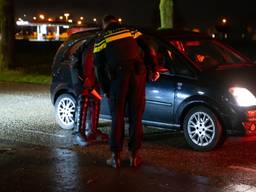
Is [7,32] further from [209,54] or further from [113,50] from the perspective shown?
[113,50]

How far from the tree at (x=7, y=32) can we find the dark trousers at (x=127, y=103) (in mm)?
16607

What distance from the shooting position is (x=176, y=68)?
8.90 metres

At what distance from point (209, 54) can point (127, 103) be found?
101 inches

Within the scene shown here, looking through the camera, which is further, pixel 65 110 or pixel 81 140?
pixel 65 110

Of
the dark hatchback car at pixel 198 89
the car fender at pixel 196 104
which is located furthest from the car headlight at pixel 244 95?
the car fender at pixel 196 104

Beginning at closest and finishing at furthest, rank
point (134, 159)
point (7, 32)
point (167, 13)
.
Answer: point (134, 159)
point (167, 13)
point (7, 32)

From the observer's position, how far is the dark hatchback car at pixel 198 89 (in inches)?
327

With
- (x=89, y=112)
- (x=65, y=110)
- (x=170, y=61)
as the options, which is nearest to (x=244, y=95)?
(x=170, y=61)

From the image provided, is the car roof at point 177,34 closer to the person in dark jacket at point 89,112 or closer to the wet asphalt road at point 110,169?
the person in dark jacket at point 89,112

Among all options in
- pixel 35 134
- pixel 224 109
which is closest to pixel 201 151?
pixel 224 109

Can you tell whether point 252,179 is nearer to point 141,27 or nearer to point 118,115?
point 118,115

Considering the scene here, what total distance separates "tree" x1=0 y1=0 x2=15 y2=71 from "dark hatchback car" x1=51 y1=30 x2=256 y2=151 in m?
14.1

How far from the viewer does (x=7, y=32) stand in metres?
23.8

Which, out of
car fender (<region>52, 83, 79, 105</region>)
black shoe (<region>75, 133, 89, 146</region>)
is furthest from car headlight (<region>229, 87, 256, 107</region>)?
car fender (<region>52, 83, 79, 105</region>)
